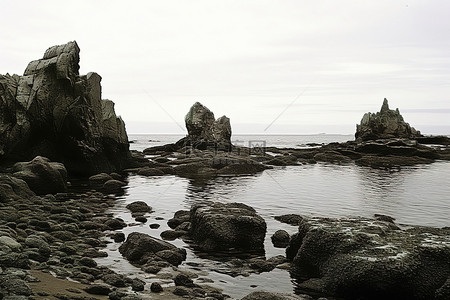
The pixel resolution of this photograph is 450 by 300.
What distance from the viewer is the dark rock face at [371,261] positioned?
964 centimetres

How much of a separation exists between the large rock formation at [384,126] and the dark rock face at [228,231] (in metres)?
83.1

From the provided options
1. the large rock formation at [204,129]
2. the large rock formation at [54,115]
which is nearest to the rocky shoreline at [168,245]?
the large rock formation at [54,115]

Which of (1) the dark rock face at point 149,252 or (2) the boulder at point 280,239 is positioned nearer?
(1) the dark rock face at point 149,252

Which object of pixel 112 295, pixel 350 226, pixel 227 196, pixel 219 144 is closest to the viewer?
pixel 112 295

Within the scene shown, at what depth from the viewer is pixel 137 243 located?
41.9ft

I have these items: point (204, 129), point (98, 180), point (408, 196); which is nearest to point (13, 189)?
point (98, 180)

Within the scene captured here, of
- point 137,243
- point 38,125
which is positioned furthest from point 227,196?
point 38,125

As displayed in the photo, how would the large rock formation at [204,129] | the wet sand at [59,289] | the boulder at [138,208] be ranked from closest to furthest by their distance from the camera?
the wet sand at [59,289] < the boulder at [138,208] < the large rock formation at [204,129]

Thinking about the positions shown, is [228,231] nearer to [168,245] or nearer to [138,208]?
[168,245]

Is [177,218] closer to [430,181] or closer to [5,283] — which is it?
[5,283]

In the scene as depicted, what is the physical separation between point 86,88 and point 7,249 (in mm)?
26833

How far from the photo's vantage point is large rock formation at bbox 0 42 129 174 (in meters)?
31.0

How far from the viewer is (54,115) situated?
3309 centimetres

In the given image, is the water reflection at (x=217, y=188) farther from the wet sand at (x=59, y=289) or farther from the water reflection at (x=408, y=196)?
the wet sand at (x=59, y=289)
